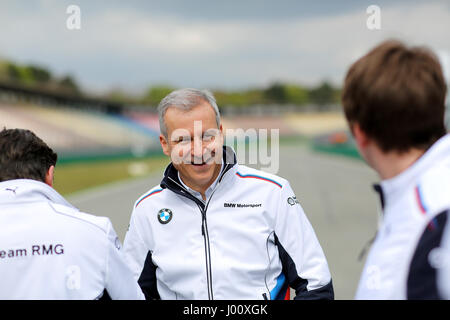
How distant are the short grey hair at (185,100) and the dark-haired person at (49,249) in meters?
0.82

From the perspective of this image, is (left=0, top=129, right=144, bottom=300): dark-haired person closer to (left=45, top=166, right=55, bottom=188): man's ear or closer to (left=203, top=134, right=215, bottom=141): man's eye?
(left=45, top=166, right=55, bottom=188): man's ear

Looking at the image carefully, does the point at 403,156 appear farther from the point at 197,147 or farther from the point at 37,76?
the point at 37,76

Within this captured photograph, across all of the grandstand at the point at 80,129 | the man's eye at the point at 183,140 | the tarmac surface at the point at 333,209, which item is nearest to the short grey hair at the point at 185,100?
the man's eye at the point at 183,140

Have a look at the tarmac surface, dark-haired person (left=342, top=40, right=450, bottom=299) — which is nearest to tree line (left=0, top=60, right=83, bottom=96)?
the tarmac surface

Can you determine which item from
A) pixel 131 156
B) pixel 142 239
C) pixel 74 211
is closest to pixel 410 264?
pixel 74 211

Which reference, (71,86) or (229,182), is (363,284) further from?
(71,86)

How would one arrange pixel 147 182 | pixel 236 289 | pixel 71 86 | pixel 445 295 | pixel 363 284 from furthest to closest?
pixel 71 86 → pixel 147 182 → pixel 236 289 → pixel 363 284 → pixel 445 295

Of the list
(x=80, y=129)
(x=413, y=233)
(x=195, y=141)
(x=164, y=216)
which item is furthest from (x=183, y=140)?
(x=80, y=129)

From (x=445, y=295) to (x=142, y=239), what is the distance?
1.68m

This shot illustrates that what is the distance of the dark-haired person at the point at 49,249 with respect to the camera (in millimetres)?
1699

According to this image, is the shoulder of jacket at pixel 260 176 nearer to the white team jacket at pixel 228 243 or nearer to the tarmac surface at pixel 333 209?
the white team jacket at pixel 228 243

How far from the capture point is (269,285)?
7.97 ft

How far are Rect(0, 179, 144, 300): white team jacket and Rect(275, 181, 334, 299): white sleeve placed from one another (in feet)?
3.17

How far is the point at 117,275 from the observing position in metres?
1.79
